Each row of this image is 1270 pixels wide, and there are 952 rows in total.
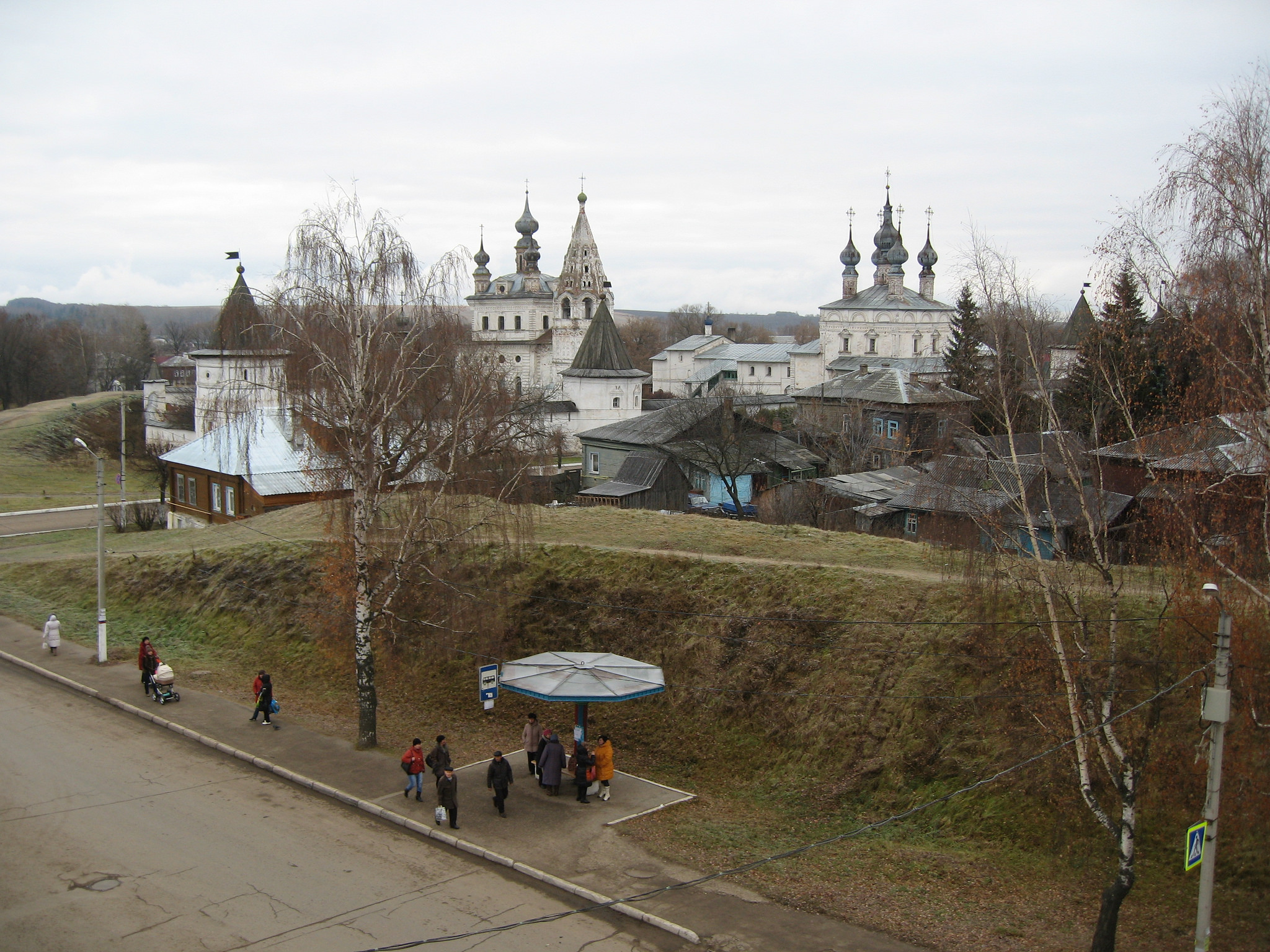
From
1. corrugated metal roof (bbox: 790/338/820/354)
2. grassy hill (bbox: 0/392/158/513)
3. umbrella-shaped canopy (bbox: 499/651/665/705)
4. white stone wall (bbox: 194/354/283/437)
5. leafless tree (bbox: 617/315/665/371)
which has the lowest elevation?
umbrella-shaped canopy (bbox: 499/651/665/705)

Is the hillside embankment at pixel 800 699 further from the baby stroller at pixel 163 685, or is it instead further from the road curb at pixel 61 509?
the road curb at pixel 61 509

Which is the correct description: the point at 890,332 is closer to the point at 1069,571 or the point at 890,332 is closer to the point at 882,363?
the point at 882,363

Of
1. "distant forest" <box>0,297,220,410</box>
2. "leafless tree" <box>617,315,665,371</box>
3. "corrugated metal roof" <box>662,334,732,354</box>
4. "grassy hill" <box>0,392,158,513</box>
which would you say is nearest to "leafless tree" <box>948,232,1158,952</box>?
"grassy hill" <box>0,392,158,513</box>

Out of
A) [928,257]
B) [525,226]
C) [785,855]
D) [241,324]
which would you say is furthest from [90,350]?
[785,855]

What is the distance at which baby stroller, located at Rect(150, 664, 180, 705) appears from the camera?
19.7 meters

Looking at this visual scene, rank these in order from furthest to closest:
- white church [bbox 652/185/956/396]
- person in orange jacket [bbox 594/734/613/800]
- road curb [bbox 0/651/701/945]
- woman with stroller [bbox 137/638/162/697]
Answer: white church [bbox 652/185/956/396] < woman with stroller [bbox 137/638/162/697] < person in orange jacket [bbox 594/734/613/800] < road curb [bbox 0/651/701/945]

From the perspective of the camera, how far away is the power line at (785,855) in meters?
11.0

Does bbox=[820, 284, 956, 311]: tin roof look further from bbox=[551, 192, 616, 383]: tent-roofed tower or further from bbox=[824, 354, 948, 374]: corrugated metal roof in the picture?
bbox=[551, 192, 616, 383]: tent-roofed tower

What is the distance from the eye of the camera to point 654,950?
11.2 meters

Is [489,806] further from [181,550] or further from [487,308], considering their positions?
[487,308]

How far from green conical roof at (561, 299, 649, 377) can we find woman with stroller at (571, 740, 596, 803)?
54953 mm

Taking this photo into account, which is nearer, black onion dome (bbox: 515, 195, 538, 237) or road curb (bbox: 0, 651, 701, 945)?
road curb (bbox: 0, 651, 701, 945)

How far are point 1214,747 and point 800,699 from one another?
8220 millimetres

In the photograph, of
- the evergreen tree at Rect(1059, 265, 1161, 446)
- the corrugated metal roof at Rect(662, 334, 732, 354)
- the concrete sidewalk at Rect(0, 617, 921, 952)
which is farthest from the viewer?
the corrugated metal roof at Rect(662, 334, 732, 354)
